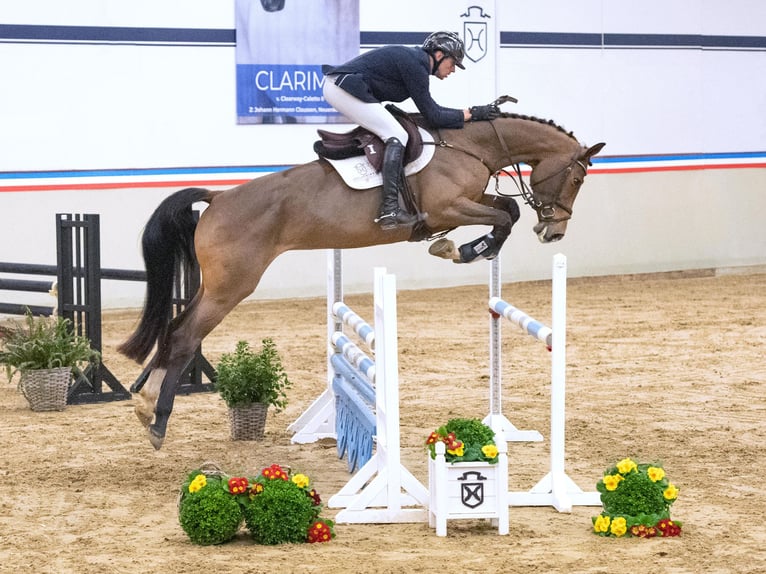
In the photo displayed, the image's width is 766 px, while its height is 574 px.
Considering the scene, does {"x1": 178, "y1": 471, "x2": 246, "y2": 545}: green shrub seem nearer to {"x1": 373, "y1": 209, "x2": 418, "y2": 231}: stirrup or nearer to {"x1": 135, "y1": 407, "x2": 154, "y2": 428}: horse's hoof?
{"x1": 135, "y1": 407, "x2": 154, "y2": 428}: horse's hoof

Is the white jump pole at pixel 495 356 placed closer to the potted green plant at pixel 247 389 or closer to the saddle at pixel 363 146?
the saddle at pixel 363 146

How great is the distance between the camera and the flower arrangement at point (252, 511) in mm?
4898

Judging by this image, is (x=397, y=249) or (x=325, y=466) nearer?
(x=325, y=466)

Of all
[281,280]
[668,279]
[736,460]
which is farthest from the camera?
[668,279]

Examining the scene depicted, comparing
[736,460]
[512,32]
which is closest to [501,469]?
[736,460]

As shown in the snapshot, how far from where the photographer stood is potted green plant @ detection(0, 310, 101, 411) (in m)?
7.94

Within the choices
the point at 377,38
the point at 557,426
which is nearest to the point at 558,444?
the point at 557,426

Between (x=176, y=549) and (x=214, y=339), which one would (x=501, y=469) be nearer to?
(x=176, y=549)

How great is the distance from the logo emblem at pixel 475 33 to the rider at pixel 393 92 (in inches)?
293

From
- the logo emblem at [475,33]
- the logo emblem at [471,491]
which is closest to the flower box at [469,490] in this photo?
the logo emblem at [471,491]

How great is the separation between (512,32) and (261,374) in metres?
7.81

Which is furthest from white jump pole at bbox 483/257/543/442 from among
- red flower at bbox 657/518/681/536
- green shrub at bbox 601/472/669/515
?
red flower at bbox 657/518/681/536

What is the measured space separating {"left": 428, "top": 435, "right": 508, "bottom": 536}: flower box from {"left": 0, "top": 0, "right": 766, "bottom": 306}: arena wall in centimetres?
756

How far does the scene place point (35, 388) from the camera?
7953mm
